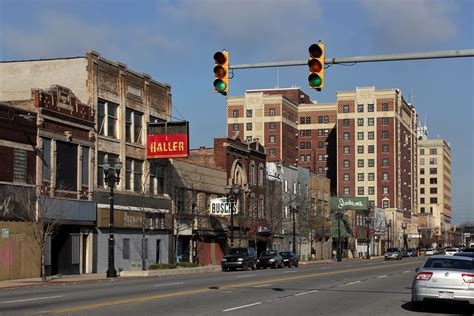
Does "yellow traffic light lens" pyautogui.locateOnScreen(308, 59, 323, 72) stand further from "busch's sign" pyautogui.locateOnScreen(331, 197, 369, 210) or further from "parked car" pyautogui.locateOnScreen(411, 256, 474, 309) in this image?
"busch's sign" pyautogui.locateOnScreen(331, 197, 369, 210)

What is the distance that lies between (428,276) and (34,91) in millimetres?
28154

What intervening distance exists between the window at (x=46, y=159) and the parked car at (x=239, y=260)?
15.2m

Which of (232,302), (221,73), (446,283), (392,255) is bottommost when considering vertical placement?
(392,255)

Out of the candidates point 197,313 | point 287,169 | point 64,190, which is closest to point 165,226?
point 64,190

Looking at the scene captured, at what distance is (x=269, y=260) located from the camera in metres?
57.4

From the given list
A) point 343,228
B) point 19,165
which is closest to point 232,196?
point 19,165

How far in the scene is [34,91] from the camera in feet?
137

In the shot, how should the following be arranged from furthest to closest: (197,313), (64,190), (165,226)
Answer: (165,226), (64,190), (197,313)

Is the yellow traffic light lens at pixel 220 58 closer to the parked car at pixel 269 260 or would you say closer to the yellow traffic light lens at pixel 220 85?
the yellow traffic light lens at pixel 220 85

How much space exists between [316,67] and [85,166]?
29.8 metres

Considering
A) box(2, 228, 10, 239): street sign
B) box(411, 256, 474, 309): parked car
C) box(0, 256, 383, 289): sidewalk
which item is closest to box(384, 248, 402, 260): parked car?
box(0, 256, 383, 289): sidewalk

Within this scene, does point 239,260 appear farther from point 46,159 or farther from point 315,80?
point 315,80

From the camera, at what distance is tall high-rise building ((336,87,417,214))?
160500 millimetres

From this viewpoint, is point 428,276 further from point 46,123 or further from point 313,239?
point 313,239
